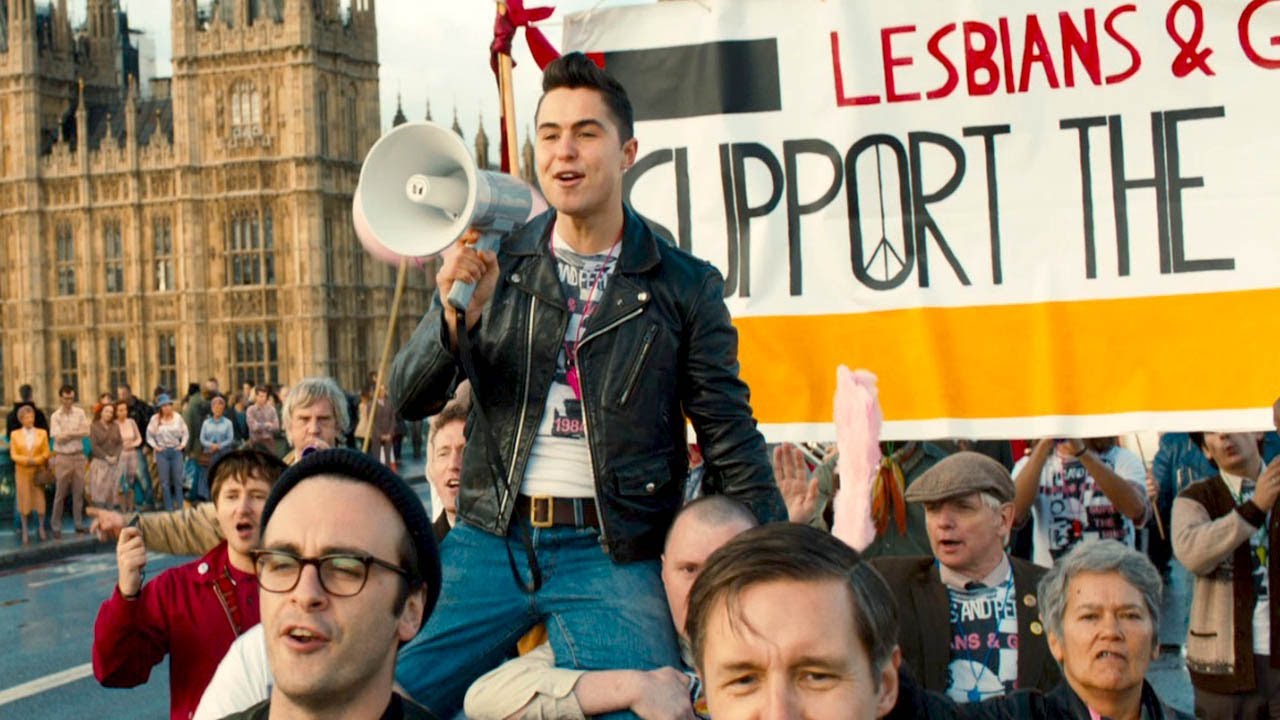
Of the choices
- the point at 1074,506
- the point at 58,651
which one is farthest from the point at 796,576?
the point at 58,651

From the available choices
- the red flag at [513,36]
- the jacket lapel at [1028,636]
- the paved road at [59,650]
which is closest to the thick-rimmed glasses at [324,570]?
the red flag at [513,36]

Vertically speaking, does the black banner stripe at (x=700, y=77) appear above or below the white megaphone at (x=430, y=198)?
above

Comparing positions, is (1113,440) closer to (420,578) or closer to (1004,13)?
(1004,13)

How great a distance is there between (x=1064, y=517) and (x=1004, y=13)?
10.3 feet

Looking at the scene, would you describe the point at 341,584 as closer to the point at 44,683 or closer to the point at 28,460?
the point at 44,683

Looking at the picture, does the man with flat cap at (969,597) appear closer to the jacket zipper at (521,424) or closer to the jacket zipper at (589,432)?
the jacket zipper at (589,432)

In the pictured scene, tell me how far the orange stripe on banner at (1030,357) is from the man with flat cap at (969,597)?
0.27 meters

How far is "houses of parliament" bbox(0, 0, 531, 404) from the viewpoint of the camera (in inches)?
1829

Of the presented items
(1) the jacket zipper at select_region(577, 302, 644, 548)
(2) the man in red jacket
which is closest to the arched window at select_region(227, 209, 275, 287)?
(2) the man in red jacket

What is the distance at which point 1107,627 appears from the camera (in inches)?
142

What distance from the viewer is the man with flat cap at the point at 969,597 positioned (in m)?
4.10

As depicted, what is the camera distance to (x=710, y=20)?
4691mm

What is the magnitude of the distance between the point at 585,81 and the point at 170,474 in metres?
18.3

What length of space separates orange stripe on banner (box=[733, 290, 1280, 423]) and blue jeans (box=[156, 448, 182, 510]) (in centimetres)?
1685
